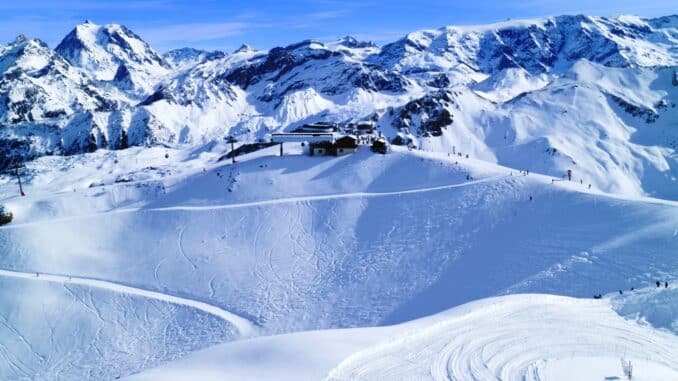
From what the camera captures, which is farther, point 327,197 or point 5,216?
point 327,197

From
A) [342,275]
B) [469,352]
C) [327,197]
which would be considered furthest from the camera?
[327,197]

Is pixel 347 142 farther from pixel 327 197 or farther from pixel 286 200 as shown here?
pixel 286 200

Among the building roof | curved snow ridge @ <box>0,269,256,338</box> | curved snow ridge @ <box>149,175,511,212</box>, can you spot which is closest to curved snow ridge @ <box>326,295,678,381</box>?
curved snow ridge @ <box>0,269,256,338</box>

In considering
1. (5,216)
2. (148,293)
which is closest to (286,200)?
(148,293)

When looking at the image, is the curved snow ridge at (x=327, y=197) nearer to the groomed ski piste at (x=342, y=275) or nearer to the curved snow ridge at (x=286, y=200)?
the curved snow ridge at (x=286, y=200)

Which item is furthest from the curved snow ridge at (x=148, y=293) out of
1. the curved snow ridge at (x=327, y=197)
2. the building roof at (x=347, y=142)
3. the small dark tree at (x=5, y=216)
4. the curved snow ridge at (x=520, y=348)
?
the building roof at (x=347, y=142)
